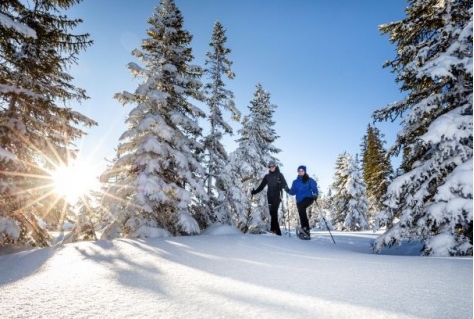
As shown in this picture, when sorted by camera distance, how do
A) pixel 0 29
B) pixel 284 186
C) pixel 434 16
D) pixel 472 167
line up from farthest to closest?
pixel 284 186, pixel 434 16, pixel 0 29, pixel 472 167

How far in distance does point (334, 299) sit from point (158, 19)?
1429cm

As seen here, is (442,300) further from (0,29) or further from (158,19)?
(158,19)

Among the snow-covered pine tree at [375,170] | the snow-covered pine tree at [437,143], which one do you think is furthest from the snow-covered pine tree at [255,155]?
the snow-covered pine tree at [375,170]

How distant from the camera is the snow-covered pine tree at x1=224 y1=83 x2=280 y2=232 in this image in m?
22.0

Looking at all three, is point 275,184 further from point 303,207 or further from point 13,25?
point 13,25

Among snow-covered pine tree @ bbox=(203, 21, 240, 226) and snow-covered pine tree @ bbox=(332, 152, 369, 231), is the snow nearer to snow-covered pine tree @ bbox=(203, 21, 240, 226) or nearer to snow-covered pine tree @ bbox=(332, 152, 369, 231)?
snow-covered pine tree @ bbox=(203, 21, 240, 226)

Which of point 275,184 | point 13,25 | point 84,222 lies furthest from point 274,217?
point 13,25

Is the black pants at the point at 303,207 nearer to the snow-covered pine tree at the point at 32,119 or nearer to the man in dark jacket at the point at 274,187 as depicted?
the man in dark jacket at the point at 274,187

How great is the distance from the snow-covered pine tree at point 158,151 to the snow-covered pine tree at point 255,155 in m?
8.44

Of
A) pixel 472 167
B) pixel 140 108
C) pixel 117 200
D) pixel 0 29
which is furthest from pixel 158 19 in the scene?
pixel 472 167

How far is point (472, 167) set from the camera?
6.87 meters

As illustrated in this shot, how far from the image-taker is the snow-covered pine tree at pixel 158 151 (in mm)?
10891

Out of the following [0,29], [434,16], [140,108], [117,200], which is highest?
[434,16]

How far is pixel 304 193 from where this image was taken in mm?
10289
